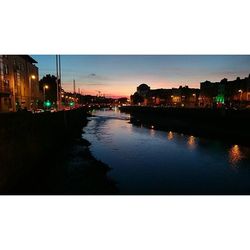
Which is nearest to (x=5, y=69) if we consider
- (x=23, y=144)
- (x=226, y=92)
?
(x=23, y=144)

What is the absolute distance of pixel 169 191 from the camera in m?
17.2

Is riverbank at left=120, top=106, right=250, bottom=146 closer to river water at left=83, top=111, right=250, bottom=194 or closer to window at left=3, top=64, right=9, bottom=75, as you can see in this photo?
river water at left=83, top=111, right=250, bottom=194

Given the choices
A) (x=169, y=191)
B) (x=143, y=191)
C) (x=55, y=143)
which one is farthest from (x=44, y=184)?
(x=55, y=143)

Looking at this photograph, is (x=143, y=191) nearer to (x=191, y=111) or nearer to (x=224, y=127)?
(x=224, y=127)

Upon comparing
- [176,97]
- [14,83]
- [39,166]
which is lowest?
[39,166]

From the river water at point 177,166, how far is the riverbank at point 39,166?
1807mm

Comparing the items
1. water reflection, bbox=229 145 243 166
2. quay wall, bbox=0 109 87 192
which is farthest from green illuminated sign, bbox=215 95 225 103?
quay wall, bbox=0 109 87 192

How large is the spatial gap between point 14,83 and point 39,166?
1346 inches

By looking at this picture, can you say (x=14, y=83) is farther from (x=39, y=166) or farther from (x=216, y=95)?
(x=216, y=95)

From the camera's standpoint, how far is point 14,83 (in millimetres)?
50188

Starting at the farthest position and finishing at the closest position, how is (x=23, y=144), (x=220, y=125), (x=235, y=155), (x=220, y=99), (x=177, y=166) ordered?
(x=220, y=99) < (x=220, y=125) < (x=235, y=155) < (x=177, y=166) < (x=23, y=144)

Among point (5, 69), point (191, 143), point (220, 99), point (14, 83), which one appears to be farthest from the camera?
point (220, 99)

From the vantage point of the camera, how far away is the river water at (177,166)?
1800 centimetres

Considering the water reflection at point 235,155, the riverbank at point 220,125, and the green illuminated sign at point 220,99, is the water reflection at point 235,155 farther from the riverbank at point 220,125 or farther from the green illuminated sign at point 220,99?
the green illuminated sign at point 220,99
